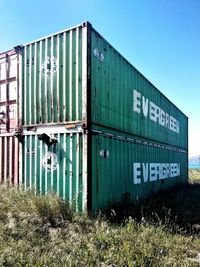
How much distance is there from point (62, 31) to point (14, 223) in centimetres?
490

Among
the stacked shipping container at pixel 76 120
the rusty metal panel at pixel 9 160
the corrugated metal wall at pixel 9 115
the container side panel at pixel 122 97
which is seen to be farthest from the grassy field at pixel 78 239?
the container side panel at pixel 122 97

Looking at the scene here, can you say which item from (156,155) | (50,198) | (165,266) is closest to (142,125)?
(156,155)

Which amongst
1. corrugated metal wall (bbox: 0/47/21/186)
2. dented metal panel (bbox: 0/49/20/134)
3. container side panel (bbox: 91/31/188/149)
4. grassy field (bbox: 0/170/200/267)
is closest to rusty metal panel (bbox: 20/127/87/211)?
corrugated metal wall (bbox: 0/47/21/186)

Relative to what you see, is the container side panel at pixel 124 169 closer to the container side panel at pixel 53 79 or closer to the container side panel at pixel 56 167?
the container side panel at pixel 56 167

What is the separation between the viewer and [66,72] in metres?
8.14

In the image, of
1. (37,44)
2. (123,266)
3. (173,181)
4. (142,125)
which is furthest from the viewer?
(173,181)

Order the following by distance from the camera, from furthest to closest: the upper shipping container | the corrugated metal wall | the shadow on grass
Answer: the corrugated metal wall < the upper shipping container < the shadow on grass

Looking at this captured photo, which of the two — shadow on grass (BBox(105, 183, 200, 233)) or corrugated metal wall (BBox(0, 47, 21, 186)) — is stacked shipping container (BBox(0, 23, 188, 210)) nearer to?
corrugated metal wall (BBox(0, 47, 21, 186))

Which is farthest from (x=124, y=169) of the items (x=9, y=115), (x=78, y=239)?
(x=78, y=239)

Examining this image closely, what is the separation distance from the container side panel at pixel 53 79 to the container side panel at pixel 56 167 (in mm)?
569

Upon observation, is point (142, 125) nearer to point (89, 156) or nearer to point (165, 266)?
point (89, 156)

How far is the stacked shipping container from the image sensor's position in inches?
303

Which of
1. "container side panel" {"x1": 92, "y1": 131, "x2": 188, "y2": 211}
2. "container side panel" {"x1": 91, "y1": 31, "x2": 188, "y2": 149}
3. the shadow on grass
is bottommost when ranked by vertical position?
the shadow on grass

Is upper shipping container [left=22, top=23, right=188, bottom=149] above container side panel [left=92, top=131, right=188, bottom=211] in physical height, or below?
above
